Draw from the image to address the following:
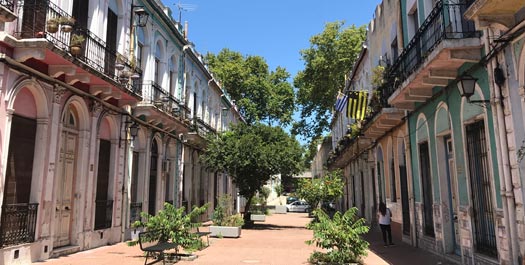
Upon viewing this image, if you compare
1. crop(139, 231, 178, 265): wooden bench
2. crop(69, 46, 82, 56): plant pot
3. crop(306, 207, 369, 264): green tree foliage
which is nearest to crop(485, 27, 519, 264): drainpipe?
crop(306, 207, 369, 264): green tree foliage

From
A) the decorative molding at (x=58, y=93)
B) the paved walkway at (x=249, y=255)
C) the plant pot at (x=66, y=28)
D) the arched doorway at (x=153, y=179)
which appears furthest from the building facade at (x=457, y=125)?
the arched doorway at (x=153, y=179)

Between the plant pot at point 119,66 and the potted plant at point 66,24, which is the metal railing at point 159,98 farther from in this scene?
the potted plant at point 66,24

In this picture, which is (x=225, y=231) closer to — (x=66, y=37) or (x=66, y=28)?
(x=66, y=37)

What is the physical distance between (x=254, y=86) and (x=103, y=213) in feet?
87.5

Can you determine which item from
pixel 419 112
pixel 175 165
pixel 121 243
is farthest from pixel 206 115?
pixel 419 112

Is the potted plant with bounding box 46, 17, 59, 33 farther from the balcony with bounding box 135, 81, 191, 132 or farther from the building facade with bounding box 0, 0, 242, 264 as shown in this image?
the balcony with bounding box 135, 81, 191, 132

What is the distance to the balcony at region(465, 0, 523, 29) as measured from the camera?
19.7ft

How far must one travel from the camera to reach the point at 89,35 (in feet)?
35.4

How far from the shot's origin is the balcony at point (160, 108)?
14227 millimetres

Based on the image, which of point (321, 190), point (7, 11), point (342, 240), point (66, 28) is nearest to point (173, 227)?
point (342, 240)

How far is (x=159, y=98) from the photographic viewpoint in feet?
52.9

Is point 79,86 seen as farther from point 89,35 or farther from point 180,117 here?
point 180,117

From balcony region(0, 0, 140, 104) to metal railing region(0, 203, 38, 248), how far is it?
305 cm

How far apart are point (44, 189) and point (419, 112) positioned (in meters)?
9.92
